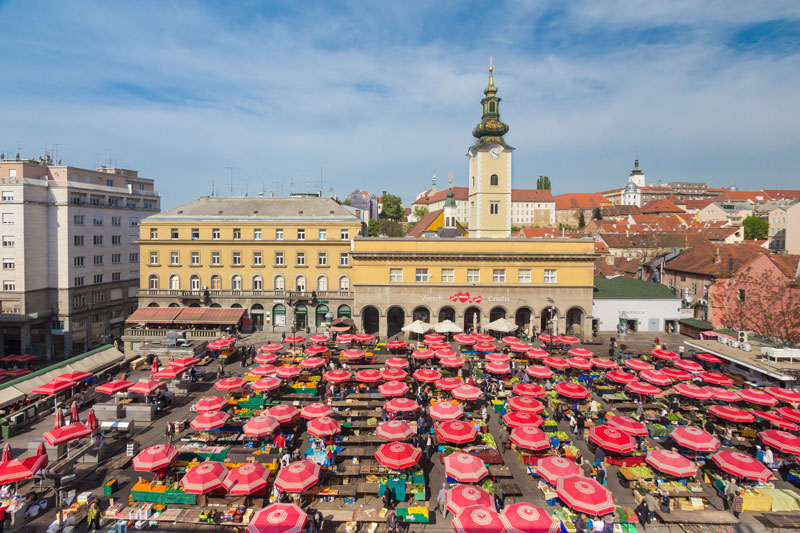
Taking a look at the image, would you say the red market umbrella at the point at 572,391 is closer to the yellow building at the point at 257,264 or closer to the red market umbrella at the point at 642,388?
the red market umbrella at the point at 642,388

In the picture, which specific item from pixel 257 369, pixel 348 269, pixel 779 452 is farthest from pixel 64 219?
pixel 779 452

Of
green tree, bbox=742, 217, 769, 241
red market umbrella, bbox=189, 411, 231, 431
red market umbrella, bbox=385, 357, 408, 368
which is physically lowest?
red market umbrella, bbox=189, 411, 231, 431

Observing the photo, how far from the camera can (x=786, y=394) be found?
1062 inches

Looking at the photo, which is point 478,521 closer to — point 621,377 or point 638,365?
point 621,377

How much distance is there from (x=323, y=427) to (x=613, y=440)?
13.8m

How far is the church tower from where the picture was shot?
54.6 meters

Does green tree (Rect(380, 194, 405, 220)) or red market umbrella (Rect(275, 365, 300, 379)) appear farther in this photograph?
green tree (Rect(380, 194, 405, 220))

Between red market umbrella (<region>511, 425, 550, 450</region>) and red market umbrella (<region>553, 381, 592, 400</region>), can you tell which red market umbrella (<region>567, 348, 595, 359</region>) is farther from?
red market umbrella (<region>511, 425, 550, 450</region>)

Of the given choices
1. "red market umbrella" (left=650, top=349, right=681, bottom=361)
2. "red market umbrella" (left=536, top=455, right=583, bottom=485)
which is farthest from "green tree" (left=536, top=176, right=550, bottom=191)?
"red market umbrella" (left=536, top=455, right=583, bottom=485)

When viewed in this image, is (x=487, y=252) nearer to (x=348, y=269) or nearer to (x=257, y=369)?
(x=348, y=269)

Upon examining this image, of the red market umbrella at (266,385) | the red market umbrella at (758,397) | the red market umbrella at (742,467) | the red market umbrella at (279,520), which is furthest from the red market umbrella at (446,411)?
the red market umbrella at (758,397)

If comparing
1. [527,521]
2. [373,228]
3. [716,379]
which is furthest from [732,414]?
[373,228]

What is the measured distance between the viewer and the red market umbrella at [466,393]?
84.8 feet

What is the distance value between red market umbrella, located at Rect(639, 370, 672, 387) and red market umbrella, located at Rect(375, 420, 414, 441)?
59.3ft
